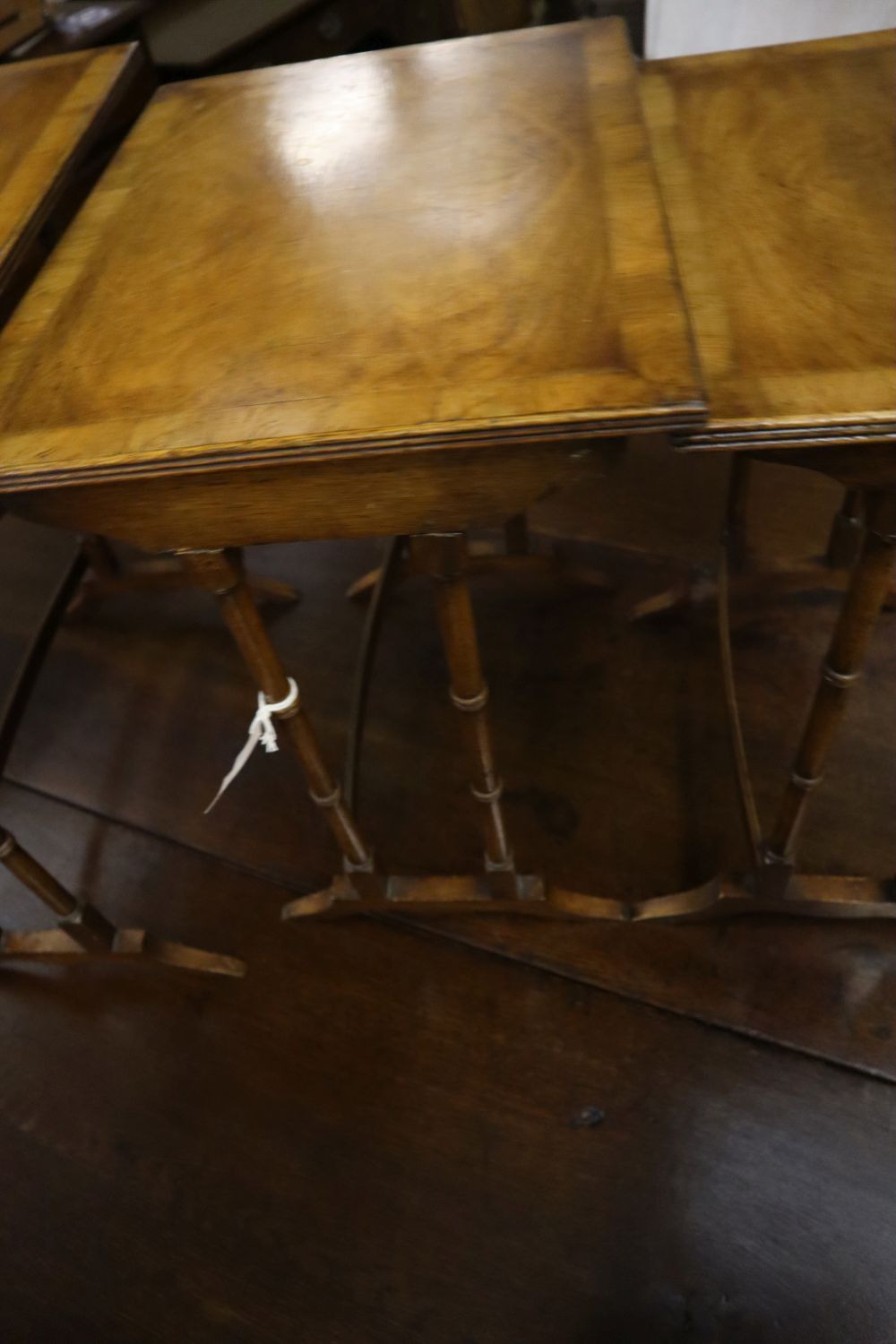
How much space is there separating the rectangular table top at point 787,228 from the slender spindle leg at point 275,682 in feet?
1.30

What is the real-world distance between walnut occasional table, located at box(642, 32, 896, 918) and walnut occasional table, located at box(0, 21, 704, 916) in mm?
55

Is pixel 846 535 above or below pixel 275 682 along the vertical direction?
below

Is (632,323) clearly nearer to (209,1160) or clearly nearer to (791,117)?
(791,117)

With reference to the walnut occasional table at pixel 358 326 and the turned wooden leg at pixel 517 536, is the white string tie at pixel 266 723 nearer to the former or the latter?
the walnut occasional table at pixel 358 326

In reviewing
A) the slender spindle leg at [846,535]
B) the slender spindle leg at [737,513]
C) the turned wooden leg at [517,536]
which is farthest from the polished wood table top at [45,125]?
the slender spindle leg at [846,535]

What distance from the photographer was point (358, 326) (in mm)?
724

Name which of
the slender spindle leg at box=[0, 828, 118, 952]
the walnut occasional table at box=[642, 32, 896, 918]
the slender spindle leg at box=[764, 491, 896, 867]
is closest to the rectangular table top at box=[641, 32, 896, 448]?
the walnut occasional table at box=[642, 32, 896, 918]

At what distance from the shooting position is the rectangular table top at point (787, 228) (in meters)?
0.66

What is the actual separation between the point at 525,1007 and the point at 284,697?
0.50 m

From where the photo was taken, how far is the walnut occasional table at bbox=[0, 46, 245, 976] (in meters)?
0.98

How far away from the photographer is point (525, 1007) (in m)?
1.14

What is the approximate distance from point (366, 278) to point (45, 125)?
577 mm

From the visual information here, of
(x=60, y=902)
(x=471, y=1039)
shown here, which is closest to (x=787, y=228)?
(x=471, y=1039)

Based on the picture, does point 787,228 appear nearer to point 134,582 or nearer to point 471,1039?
point 471,1039
